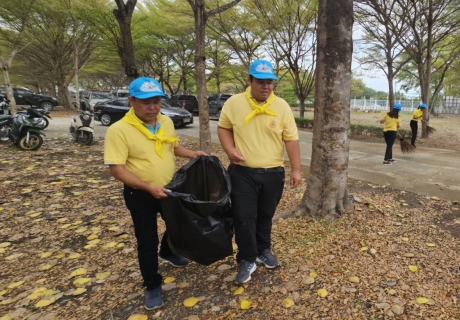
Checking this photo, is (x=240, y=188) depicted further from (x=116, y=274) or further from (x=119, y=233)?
(x=119, y=233)

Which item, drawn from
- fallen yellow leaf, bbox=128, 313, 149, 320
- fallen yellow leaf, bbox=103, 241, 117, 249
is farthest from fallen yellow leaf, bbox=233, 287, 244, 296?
fallen yellow leaf, bbox=103, 241, 117, 249

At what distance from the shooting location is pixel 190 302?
2281mm

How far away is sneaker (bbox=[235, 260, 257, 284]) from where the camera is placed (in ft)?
7.91

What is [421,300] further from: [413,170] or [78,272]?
[413,170]

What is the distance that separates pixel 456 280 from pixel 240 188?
1848 mm

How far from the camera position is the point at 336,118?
10.5 feet

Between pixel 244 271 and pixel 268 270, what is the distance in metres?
0.27

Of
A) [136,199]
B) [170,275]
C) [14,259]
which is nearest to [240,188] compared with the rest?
[136,199]

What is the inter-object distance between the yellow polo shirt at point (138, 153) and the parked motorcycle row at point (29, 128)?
23.7ft

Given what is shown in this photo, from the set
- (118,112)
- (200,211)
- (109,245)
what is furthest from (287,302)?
(118,112)

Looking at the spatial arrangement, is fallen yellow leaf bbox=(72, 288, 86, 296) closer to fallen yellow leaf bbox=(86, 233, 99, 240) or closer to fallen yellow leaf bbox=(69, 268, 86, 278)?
fallen yellow leaf bbox=(69, 268, 86, 278)

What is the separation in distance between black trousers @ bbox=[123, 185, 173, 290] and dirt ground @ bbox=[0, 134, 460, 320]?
29 cm

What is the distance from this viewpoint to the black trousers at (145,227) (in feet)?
6.90

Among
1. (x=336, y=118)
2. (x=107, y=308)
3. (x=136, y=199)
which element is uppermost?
(x=336, y=118)
